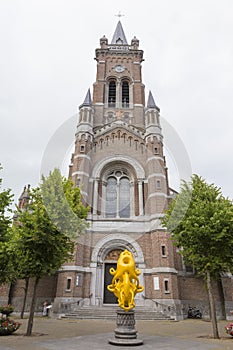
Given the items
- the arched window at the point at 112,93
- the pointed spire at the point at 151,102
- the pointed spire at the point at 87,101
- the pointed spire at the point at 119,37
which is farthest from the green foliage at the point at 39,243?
the pointed spire at the point at 119,37

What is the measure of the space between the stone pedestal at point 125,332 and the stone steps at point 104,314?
29.4ft

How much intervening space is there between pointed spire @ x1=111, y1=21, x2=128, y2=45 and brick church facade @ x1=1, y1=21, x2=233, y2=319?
17.6 m

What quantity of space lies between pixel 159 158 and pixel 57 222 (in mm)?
16937

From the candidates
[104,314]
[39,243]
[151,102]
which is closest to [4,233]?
[39,243]

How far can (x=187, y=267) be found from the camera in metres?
23.8

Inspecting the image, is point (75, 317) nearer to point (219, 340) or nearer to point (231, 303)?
point (219, 340)

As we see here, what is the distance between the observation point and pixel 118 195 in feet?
86.8

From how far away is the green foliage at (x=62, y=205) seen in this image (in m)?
11.8

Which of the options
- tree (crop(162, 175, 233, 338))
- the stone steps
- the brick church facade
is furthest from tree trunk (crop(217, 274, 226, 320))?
tree (crop(162, 175, 233, 338))

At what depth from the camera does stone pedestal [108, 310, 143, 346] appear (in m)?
9.11

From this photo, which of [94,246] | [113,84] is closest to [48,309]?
[94,246]

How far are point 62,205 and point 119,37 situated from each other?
143 feet

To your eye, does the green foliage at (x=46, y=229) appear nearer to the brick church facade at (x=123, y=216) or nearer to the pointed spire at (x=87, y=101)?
the brick church facade at (x=123, y=216)

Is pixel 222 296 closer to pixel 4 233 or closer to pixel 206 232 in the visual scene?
pixel 206 232
